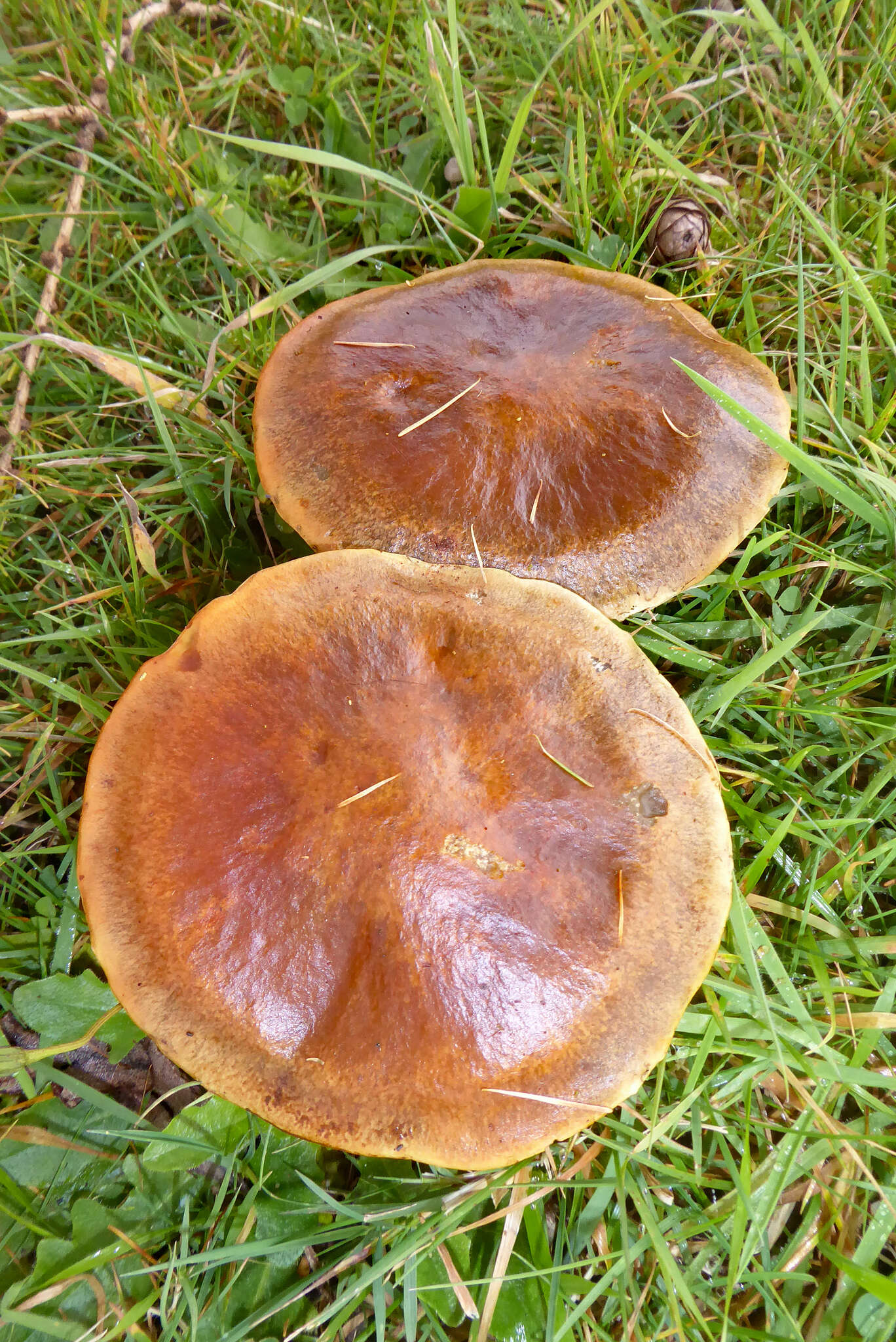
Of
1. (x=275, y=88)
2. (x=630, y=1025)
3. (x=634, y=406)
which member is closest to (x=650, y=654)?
(x=634, y=406)

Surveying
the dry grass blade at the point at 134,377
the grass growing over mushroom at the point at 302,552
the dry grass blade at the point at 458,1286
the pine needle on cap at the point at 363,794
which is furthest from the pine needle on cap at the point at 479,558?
the dry grass blade at the point at 458,1286

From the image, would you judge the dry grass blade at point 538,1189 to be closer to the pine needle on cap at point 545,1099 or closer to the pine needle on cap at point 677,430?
the pine needle on cap at point 545,1099

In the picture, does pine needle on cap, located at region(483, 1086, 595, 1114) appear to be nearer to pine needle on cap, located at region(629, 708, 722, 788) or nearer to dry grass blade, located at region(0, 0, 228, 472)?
pine needle on cap, located at region(629, 708, 722, 788)

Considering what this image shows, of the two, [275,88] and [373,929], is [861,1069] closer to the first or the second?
[373,929]

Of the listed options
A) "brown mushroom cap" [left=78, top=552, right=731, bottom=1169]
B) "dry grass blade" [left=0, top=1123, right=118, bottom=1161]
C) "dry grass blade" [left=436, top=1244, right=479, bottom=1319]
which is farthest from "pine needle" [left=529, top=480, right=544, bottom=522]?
"dry grass blade" [left=0, top=1123, right=118, bottom=1161]

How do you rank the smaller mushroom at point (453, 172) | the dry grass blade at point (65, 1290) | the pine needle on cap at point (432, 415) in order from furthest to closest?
1. the smaller mushroom at point (453, 172)
2. the pine needle on cap at point (432, 415)
3. the dry grass blade at point (65, 1290)

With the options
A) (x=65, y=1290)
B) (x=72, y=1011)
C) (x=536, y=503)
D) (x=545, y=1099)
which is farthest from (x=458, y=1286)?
(x=536, y=503)
